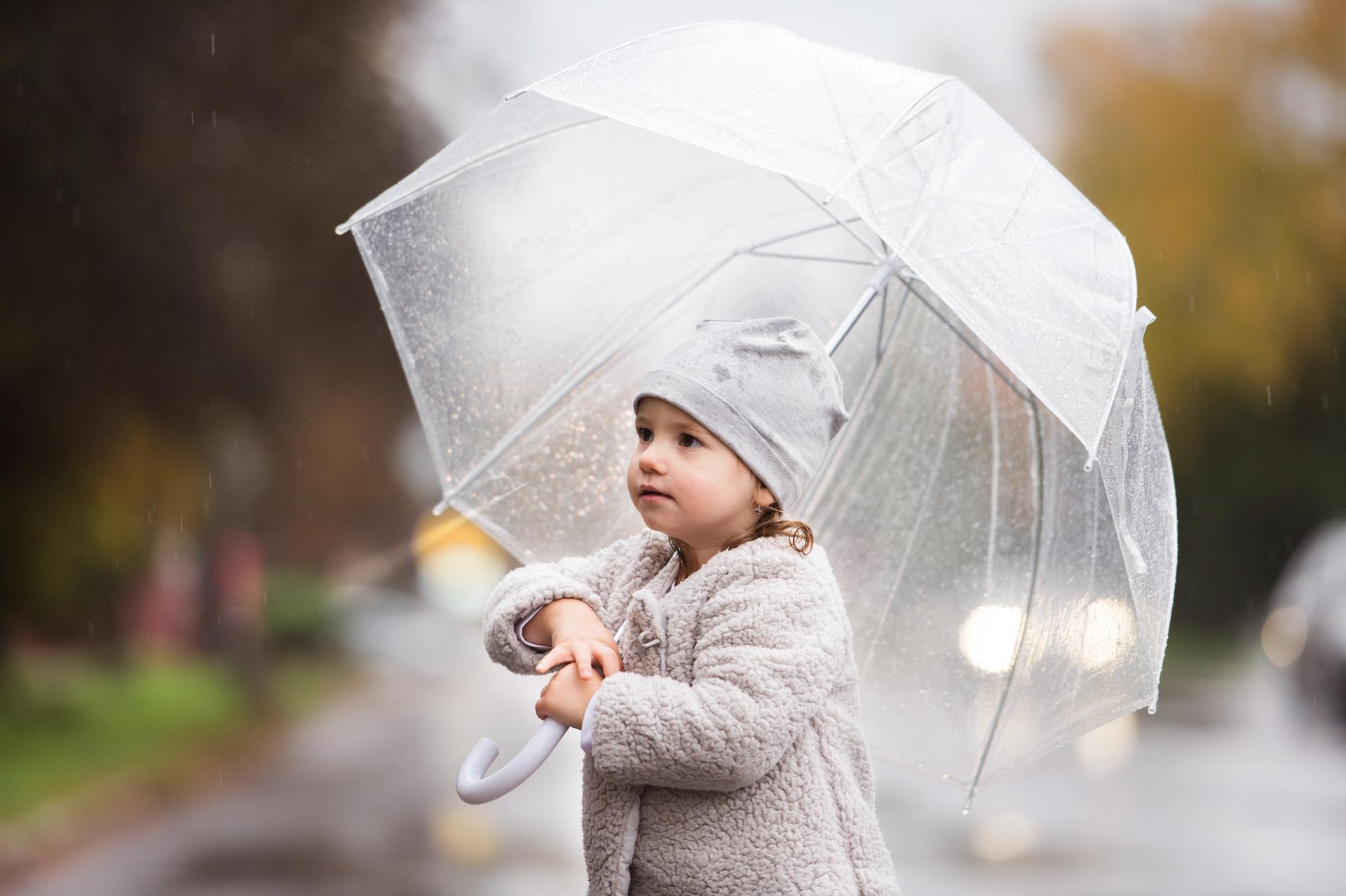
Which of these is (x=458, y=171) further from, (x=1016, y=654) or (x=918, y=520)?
(x=1016, y=654)

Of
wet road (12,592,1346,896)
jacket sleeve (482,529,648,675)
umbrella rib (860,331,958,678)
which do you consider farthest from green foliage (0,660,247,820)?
jacket sleeve (482,529,648,675)

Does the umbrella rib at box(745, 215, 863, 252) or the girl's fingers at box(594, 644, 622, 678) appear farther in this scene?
the umbrella rib at box(745, 215, 863, 252)

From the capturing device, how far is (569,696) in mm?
2314

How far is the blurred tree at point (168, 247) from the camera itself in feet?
27.3

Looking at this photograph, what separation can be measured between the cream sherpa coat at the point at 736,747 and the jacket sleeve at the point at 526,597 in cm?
16

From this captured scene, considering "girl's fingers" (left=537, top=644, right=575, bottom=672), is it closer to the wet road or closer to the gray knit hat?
the gray knit hat

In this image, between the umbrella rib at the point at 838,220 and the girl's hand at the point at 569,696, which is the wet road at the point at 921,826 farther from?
the girl's hand at the point at 569,696

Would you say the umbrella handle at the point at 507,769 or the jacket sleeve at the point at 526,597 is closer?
the umbrella handle at the point at 507,769

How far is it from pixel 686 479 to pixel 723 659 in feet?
1.02

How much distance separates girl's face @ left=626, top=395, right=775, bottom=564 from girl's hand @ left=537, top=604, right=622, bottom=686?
205mm

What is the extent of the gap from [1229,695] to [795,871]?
15974mm

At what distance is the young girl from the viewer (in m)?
2.21

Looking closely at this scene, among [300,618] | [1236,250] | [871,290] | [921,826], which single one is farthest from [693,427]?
[300,618]

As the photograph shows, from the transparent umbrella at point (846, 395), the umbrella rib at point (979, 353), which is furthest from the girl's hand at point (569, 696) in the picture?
the umbrella rib at point (979, 353)
